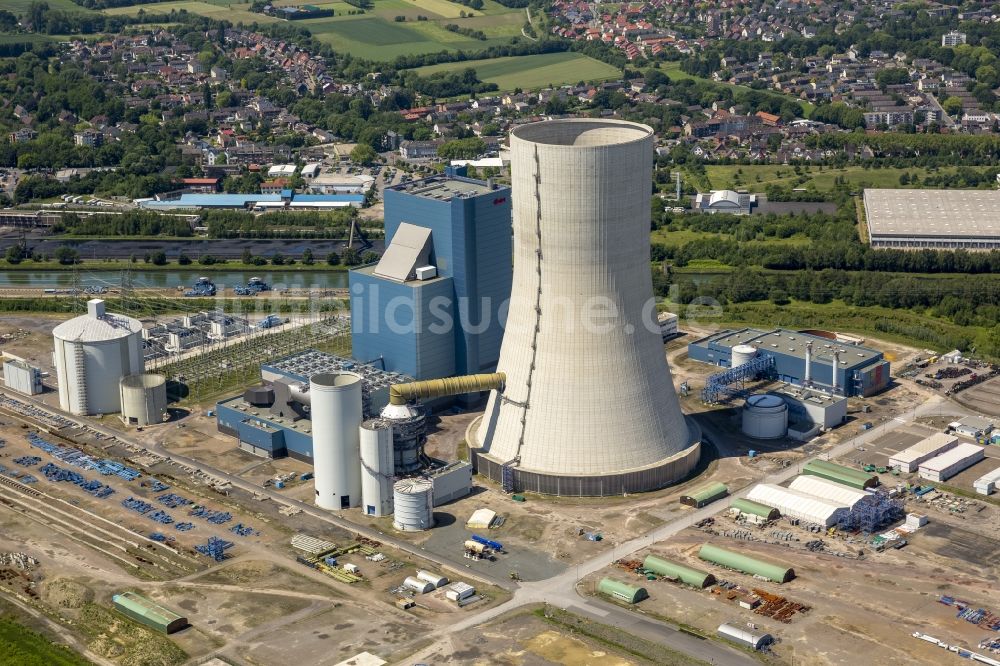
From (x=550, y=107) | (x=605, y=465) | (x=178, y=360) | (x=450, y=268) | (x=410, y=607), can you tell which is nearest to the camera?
(x=410, y=607)

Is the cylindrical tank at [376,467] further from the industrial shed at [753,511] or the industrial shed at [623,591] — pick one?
the industrial shed at [753,511]

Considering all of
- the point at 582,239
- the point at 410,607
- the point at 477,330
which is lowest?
the point at 410,607

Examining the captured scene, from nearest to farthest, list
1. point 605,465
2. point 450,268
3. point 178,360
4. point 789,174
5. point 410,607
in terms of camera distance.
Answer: point 410,607 → point 605,465 → point 450,268 → point 178,360 → point 789,174

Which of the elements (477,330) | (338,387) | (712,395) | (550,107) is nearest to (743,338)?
(712,395)

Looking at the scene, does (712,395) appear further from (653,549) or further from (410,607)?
(410,607)

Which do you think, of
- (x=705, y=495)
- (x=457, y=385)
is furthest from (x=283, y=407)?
(x=705, y=495)

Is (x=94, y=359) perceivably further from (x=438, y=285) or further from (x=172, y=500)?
(x=438, y=285)
